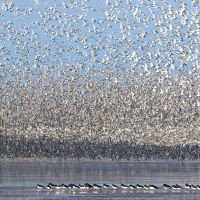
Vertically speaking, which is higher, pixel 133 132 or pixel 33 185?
pixel 133 132

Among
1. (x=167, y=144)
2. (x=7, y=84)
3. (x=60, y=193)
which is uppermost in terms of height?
(x=7, y=84)

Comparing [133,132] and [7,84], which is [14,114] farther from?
[133,132]

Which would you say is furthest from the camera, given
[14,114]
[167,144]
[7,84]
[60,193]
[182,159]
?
[14,114]

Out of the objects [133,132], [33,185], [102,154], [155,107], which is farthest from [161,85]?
[33,185]

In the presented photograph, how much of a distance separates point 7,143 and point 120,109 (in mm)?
33082

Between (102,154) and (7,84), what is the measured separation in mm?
27819

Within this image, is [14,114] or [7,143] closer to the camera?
[7,143]

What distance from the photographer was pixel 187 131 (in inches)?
5728

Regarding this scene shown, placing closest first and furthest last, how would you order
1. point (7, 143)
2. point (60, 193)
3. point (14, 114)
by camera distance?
1. point (60, 193)
2. point (7, 143)
3. point (14, 114)

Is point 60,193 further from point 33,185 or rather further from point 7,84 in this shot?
point 7,84

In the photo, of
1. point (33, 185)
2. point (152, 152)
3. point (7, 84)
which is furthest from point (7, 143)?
point (33, 185)

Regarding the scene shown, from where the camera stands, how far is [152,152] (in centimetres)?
13925

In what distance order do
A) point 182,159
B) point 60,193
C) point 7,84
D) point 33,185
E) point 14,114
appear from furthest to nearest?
point 14,114
point 7,84
point 182,159
point 33,185
point 60,193

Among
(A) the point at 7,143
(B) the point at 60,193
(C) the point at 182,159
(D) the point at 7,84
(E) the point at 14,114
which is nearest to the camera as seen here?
(B) the point at 60,193
